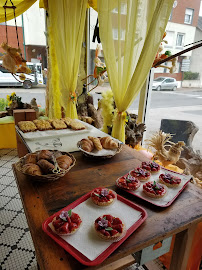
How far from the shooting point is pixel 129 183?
0.98 meters

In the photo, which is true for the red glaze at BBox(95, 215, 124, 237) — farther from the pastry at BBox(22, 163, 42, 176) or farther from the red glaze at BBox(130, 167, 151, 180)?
the pastry at BBox(22, 163, 42, 176)

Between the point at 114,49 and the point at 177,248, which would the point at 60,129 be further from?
the point at 177,248

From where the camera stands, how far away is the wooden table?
26.2 inches

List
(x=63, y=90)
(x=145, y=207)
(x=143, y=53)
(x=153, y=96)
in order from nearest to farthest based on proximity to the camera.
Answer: (x=145, y=207) < (x=143, y=53) < (x=153, y=96) < (x=63, y=90)

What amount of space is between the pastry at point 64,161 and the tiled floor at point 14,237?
0.95 metres

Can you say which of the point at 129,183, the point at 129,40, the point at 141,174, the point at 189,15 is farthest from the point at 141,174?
the point at 189,15

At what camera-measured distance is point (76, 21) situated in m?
2.46

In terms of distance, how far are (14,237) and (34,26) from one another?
12.1 feet

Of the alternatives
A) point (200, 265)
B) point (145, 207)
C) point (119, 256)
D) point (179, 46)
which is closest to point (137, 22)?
point (179, 46)

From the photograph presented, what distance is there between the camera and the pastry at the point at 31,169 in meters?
1.00

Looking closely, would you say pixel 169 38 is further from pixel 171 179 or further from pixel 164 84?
pixel 171 179

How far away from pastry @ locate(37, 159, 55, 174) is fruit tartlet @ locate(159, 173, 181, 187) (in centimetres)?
58

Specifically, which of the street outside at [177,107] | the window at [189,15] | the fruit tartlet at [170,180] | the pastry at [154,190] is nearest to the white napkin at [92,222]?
the pastry at [154,190]

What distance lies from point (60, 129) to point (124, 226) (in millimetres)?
1253
